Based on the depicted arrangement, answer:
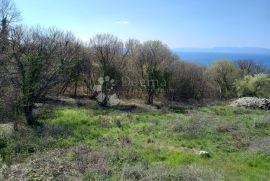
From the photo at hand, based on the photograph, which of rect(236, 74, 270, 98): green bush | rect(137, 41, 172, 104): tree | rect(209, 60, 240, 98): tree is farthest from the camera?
rect(209, 60, 240, 98): tree

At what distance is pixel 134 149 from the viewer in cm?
1642

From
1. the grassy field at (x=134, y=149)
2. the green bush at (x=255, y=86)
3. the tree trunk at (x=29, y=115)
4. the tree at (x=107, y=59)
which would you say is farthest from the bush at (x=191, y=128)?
the green bush at (x=255, y=86)

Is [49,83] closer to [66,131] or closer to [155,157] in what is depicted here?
[66,131]

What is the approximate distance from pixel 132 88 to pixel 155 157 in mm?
35395

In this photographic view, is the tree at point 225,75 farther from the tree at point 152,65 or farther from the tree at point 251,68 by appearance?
the tree at point 251,68

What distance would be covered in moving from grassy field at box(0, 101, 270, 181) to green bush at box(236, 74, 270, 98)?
31.7m

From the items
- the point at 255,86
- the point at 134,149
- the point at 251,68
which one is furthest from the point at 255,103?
the point at 251,68

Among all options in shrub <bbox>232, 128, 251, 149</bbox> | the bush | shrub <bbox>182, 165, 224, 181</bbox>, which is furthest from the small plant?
shrub <bbox>232, 128, 251, 149</bbox>

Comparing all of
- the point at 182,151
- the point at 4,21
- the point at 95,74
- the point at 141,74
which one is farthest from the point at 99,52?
the point at 182,151

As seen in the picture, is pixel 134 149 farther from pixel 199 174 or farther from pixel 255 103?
pixel 255 103

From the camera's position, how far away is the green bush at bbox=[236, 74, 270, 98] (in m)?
56.1

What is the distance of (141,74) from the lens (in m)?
49.8

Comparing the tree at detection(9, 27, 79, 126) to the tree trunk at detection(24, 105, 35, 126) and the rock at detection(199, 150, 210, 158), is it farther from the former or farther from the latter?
the rock at detection(199, 150, 210, 158)

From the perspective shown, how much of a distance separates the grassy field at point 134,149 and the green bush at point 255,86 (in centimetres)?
3169
